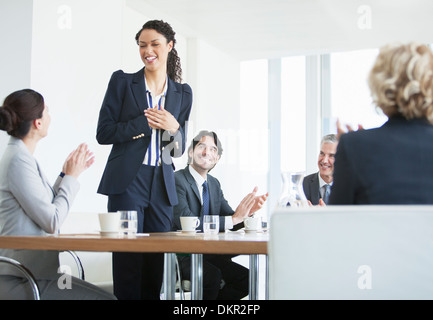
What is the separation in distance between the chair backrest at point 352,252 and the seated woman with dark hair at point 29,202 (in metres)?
1.01

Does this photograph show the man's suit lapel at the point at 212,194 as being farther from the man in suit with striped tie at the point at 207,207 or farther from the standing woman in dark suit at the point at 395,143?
the standing woman in dark suit at the point at 395,143

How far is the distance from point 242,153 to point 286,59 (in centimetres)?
164

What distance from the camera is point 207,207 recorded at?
12.0 feet

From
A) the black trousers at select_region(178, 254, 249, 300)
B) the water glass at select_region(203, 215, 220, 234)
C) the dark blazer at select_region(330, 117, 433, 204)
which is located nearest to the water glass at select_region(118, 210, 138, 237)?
the water glass at select_region(203, 215, 220, 234)

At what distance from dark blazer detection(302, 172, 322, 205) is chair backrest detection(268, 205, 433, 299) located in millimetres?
2729

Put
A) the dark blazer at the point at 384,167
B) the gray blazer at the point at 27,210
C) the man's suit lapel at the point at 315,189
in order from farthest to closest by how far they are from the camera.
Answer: the man's suit lapel at the point at 315,189 < the gray blazer at the point at 27,210 < the dark blazer at the point at 384,167

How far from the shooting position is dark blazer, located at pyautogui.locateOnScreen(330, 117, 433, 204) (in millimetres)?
1326

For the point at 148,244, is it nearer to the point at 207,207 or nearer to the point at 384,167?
the point at 384,167

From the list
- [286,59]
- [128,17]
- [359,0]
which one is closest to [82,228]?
[128,17]

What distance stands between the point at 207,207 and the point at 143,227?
103 cm

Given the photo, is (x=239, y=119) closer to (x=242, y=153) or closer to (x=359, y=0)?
(x=242, y=153)

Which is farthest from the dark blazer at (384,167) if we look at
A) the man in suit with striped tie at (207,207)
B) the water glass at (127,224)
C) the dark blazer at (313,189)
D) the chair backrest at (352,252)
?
the dark blazer at (313,189)

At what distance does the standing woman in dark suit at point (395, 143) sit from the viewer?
4.36 feet

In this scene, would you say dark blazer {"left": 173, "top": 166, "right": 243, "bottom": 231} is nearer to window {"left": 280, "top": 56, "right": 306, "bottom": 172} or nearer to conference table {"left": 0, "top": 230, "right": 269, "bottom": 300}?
conference table {"left": 0, "top": 230, "right": 269, "bottom": 300}
